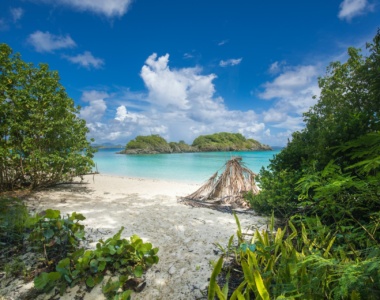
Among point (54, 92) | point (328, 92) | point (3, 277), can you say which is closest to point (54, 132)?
point (54, 92)

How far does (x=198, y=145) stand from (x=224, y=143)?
12249 mm

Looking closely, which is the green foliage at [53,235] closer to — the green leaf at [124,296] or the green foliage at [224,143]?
the green leaf at [124,296]

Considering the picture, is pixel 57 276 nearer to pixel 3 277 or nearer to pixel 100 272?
pixel 100 272

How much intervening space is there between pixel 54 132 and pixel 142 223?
17.9ft

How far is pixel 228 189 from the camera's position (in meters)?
7.63

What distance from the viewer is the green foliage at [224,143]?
93.2 metres

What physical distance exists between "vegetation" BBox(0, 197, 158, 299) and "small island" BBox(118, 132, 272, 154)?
76.7 m

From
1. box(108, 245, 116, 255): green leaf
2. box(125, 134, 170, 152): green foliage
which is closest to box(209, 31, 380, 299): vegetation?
box(108, 245, 116, 255): green leaf

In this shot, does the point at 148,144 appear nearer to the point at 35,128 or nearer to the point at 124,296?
the point at 35,128

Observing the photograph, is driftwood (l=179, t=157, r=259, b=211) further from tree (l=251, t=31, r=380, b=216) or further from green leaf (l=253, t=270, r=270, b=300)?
green leaf (l=253, t=270, r=270, b=300)

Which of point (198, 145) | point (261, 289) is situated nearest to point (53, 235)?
point (261, 289)

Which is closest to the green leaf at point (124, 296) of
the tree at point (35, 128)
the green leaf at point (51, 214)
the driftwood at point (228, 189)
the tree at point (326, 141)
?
the green leaf at point (51, 214)

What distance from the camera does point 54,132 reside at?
7.73m

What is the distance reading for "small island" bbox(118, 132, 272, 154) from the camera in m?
81.6
